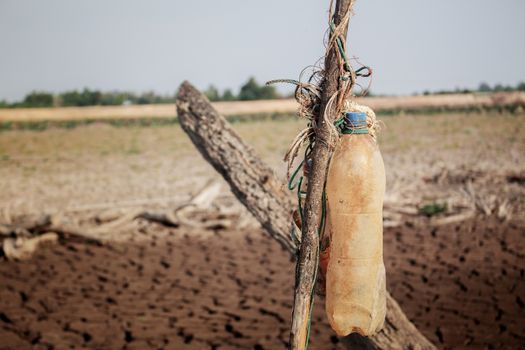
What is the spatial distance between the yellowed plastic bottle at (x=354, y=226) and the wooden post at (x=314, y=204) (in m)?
0.03

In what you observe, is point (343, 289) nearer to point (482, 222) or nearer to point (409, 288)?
point (409, 288)

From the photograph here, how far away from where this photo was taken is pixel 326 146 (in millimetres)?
1456

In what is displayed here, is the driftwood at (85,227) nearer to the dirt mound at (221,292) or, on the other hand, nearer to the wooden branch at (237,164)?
the dirt mound at (221,292)

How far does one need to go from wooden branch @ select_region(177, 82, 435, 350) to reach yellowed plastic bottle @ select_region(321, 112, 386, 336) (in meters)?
1.22

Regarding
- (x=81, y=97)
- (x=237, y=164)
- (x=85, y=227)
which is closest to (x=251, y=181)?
(x=237, y=164)

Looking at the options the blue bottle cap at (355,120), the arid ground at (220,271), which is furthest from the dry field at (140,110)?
the blue bottle cap at (355,120)

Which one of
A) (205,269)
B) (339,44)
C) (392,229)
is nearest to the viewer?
(339,44)

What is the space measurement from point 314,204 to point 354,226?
128 mm

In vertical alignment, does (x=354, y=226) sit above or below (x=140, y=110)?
below

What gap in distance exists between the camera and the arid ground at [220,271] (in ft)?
13.8

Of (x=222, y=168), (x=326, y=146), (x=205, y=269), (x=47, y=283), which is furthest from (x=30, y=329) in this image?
(x=326, y=146)

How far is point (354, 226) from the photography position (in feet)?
4.74

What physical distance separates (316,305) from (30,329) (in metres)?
2.41

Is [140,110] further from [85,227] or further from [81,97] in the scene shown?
[81,97]
